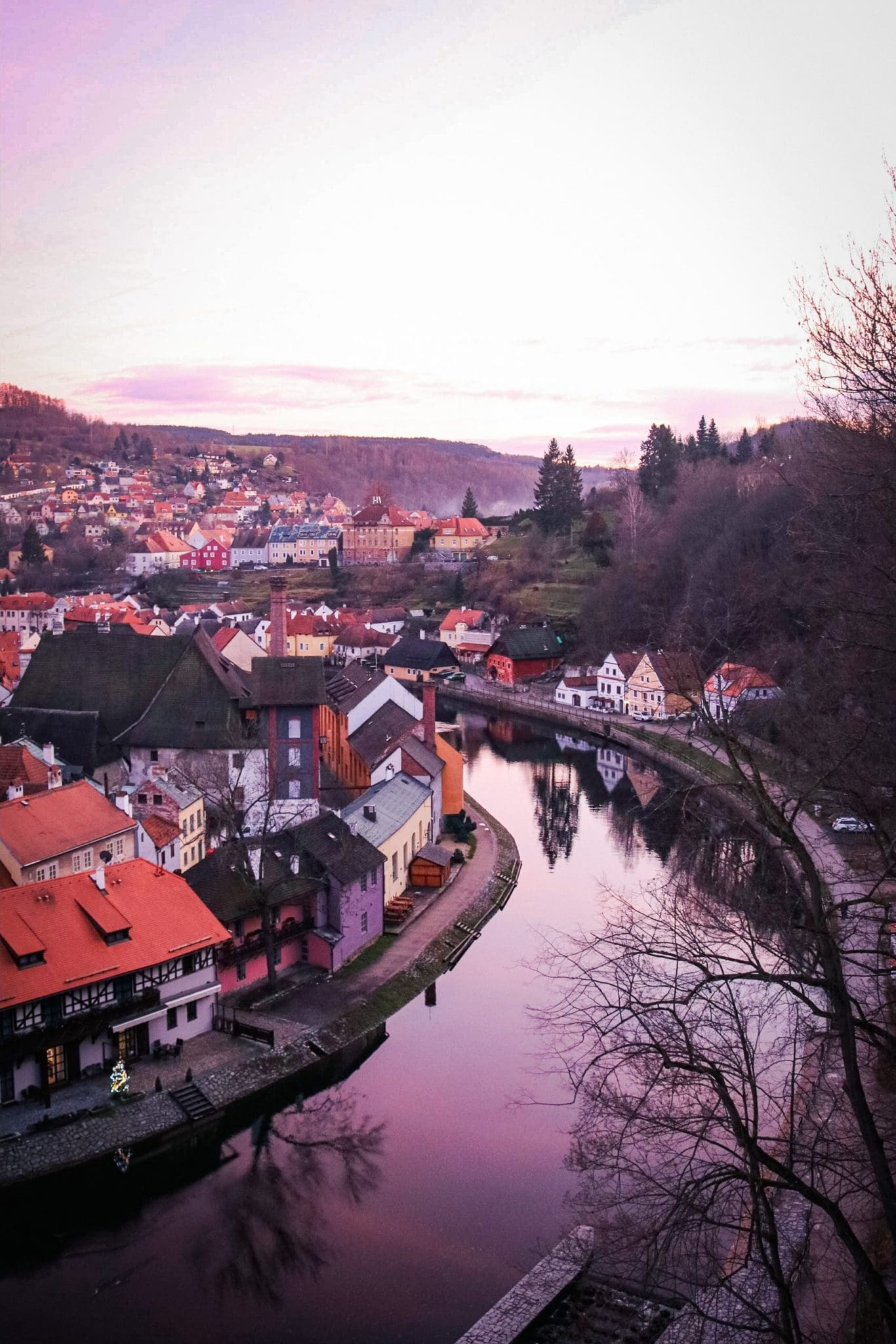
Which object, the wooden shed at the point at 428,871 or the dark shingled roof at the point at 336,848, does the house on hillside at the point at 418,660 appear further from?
the dark shingled roof at the point at 336,848

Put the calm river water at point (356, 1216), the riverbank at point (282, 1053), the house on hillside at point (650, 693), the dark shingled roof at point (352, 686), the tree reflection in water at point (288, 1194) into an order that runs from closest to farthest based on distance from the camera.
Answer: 1. the calm river water at point (356, 1216)
2. the tree reflection in water at point (288, 1194)
3. the riverbank at point (282, 1053)
4. the dark shingled roof at point (352, 686)
5. the house on hillside at point (650, 693)

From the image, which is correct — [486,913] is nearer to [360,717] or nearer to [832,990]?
[360,717]

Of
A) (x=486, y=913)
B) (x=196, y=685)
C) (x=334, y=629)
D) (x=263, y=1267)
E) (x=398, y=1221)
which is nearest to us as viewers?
(x=263, y=1267)

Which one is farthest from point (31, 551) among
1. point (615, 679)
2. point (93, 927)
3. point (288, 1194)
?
point (288, 1194)

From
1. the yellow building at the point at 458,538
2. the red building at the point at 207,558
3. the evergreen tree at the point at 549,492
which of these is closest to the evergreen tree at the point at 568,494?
the evergreen tree at the point at 549,492

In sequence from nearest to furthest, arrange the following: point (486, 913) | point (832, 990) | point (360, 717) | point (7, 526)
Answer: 1. point (832, 990)
2. point (486, 913)
3. point (360, 717)
4. point (7, 526)

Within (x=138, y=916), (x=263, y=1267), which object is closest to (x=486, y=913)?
(x=138, y=916)

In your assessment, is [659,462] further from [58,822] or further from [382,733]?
[58,822]
